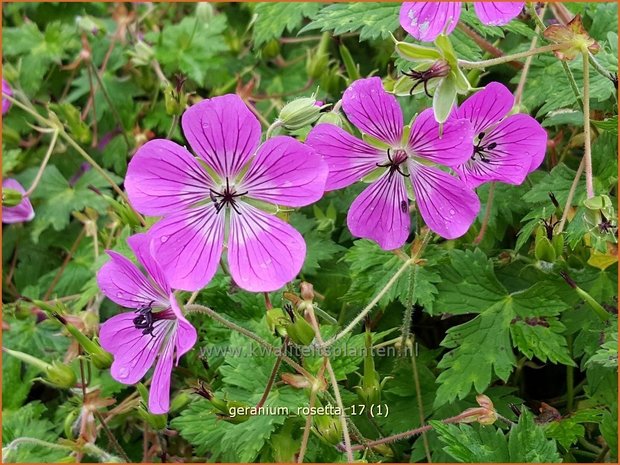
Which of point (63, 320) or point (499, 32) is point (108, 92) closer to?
point (63, 320)

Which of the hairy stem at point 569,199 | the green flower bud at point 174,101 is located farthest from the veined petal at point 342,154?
the green flower bud at point 174,101

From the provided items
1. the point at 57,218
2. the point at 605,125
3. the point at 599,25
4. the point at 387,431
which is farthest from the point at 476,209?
the point at 57,218

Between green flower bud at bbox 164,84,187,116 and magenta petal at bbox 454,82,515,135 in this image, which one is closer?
magenta petal at bbox 454,82,515,135

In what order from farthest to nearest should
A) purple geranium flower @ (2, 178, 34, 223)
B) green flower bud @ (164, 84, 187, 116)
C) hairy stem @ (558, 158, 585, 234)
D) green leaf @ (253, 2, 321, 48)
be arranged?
purple geranium flower @ (2, 178, 34, 223)
green leaf @ (253, 2, 321, 48)
green flower bud @ (164, 84, 187, 116)
hairy stem @ (558, 158, 585, 234)

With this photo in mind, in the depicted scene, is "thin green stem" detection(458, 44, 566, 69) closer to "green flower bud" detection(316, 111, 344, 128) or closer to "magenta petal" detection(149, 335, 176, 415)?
"green flower bud" detection(316, 111, 344, 128)

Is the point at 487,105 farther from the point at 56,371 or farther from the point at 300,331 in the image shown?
the point at 56,371

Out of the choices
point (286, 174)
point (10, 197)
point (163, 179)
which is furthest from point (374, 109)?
point (10, 197)

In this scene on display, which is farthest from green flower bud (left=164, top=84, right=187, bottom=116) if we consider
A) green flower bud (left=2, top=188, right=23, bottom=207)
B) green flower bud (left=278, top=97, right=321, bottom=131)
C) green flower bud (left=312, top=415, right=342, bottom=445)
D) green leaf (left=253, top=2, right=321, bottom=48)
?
green flower bud (left=312, top=415, right=342, bottom=445)

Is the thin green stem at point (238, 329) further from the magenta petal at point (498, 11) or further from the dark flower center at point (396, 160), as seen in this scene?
the magenta petal at point (498, 11)
